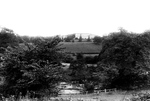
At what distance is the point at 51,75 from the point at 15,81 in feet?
9.07

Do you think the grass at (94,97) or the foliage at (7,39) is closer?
the grass at (94,97)

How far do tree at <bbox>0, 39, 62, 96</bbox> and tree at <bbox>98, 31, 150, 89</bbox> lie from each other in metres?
6.36

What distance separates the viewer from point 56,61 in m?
12.3

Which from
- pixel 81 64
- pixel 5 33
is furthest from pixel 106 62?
pixel 5 33

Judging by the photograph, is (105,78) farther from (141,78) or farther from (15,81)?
(15,81)

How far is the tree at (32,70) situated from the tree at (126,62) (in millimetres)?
6357

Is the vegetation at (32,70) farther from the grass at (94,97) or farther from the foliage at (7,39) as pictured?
the foliage at (7,39)

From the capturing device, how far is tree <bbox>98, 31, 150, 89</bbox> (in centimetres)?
1667

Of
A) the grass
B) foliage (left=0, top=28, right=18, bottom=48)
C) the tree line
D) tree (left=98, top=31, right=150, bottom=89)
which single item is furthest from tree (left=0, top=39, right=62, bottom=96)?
foliage (left=0, top=28, right=18, bottom=48)

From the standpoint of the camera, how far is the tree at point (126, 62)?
16.7 meters

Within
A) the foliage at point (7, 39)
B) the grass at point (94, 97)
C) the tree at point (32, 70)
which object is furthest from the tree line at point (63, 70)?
the foliage at point (7, 39)

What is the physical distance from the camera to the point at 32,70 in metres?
10.8

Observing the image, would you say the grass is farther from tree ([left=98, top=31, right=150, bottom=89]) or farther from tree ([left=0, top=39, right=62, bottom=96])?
tree ([left=98, top=31, right=150, bottom=89])

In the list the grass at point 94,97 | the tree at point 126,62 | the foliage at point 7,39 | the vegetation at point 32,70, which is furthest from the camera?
the foliage at point 7,39
